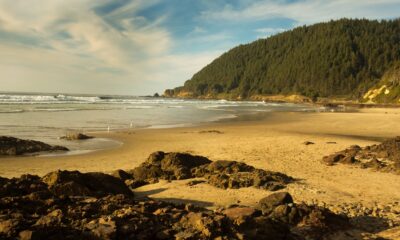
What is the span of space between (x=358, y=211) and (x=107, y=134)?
56.6ft

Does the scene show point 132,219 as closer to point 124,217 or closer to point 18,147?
point 124,217

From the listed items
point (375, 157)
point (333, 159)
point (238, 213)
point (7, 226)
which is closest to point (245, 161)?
point (333, 159)

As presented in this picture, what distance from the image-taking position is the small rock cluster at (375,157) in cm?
1159

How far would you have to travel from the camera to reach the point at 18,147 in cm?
1442

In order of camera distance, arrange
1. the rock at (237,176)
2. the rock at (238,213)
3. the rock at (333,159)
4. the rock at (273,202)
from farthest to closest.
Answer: the rock at (333,159) → the rock at (237,176) → the rock at (273,202) → the rock at (238,213)

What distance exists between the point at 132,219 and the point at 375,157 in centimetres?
1096

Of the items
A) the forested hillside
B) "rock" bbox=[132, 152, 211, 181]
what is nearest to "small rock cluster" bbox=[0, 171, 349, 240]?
"rock" bbox=[132, 152, 211, 181]

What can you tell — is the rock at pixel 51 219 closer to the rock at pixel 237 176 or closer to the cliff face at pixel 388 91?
the rock at pixel 237 176

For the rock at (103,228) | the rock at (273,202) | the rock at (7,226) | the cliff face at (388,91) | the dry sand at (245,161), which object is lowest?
the dry sand at (245,161)

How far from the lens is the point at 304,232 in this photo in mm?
5695

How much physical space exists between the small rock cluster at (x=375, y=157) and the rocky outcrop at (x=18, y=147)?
11421 millimetres

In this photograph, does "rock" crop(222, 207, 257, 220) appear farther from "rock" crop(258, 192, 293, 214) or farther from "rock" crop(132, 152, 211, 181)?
"rock" crop(132, 152, 211, 181)

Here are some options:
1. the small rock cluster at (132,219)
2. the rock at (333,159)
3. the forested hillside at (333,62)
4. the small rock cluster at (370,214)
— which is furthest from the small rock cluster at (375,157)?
the forested hillside at (333,62)

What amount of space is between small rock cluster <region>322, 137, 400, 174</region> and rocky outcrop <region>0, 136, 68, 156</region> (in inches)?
450
